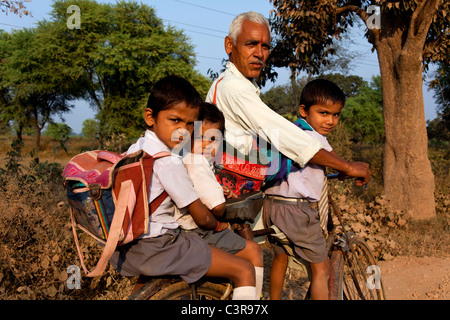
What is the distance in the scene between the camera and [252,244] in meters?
2.13

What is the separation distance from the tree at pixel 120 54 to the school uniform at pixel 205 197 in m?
24.7

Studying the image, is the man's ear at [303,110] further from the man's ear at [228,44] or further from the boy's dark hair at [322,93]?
the man's ear at [228,44]

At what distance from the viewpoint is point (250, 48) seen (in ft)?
7.84

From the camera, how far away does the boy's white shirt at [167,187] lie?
176 centimetres

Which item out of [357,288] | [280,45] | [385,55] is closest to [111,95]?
[280,45]

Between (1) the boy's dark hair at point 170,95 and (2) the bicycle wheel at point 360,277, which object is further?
(2) the bicycle wheel at point 360,277

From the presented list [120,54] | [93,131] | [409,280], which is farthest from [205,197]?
[120,54]

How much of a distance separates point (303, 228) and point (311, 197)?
0.19m

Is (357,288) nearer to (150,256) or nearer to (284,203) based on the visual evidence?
(284,203)

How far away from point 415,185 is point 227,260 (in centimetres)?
584

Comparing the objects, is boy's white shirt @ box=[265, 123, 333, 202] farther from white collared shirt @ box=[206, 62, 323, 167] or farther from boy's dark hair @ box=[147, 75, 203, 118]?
boy's dark hair @ box=[147, 75, 203, 118]

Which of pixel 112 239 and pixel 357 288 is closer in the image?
pixel 112 239

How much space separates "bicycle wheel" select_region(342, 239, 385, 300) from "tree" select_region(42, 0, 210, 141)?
2425 centimetres

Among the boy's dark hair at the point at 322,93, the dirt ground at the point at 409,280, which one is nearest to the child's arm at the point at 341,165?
the boy's dark hair at the point at 322,93
